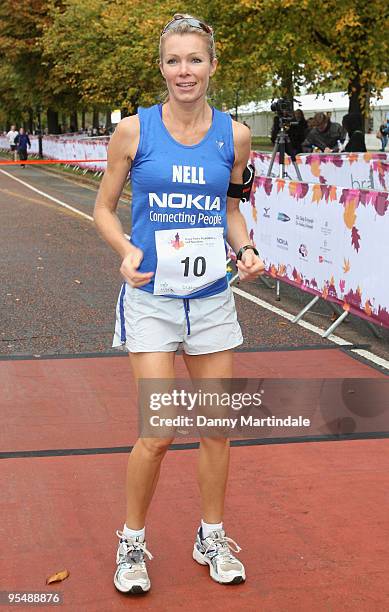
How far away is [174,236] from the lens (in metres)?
3.62

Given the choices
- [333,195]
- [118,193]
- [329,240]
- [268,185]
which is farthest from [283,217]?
[118,193]

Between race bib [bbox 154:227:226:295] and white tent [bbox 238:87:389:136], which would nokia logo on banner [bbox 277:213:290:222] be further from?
white tent [bbox 238:87:389:136]

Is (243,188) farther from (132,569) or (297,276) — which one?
(297,276)

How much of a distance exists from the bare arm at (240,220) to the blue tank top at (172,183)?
0.28 ft

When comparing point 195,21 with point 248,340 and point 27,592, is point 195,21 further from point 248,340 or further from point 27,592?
point 248,340

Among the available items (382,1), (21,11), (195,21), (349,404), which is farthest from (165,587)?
(21,11)

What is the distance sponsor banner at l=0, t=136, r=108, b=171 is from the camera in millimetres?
32219

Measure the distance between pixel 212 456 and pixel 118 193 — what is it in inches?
43.2

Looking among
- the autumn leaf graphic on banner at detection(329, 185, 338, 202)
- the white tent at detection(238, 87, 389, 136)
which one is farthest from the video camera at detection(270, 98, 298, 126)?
the white tent at detection(238, 87, 389, 136)

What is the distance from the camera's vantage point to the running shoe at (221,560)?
3.87 metres

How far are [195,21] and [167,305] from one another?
1.07 metres

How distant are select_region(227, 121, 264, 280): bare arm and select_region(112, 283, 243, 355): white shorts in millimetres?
159
